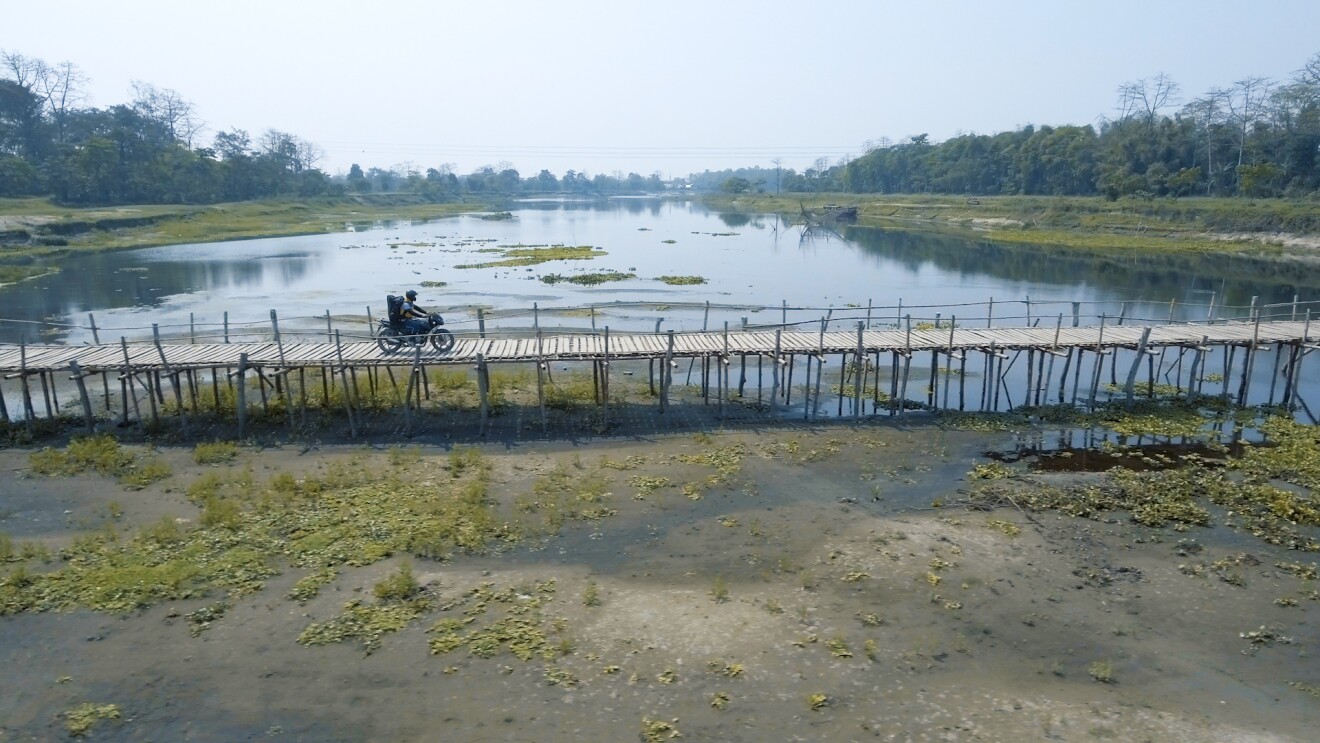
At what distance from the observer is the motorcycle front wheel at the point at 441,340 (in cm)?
2289

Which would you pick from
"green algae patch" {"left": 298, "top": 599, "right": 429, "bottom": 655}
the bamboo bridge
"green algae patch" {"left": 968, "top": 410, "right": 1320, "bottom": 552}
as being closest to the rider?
the bamboo bridge

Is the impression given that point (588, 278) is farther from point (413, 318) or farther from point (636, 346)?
point (636, 346)

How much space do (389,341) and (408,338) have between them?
520 mm

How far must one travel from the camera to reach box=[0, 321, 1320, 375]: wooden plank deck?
70.7 ft

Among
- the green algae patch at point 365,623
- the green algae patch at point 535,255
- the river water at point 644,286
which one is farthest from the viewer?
the green algae patch at point 535,255

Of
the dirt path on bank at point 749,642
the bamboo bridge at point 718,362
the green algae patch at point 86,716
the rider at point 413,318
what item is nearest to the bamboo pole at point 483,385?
the bamboo bridge at point 718,362

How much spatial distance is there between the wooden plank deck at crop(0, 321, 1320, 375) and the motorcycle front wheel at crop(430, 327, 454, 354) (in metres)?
0.24

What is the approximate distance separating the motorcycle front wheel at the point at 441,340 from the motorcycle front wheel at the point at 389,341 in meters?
0.86

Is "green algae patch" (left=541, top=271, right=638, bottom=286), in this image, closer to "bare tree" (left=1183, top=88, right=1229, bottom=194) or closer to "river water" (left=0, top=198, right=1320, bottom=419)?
"river water" (left=0, top=198, right=1320, bottom=419)

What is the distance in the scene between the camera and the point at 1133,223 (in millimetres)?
75375

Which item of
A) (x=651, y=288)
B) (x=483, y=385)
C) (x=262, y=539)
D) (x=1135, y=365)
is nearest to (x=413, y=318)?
(x=483, y=385)

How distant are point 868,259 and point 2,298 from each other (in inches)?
2180

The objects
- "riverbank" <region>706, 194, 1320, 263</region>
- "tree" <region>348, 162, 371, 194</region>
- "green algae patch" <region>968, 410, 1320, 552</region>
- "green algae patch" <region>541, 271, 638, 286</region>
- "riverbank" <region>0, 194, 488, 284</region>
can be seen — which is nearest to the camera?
"green algae patch" <region>968, 410, 1320, 552</region>

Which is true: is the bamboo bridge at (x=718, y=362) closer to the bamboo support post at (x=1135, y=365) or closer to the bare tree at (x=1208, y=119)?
the bamboo support post at (x=1135, y=365)
